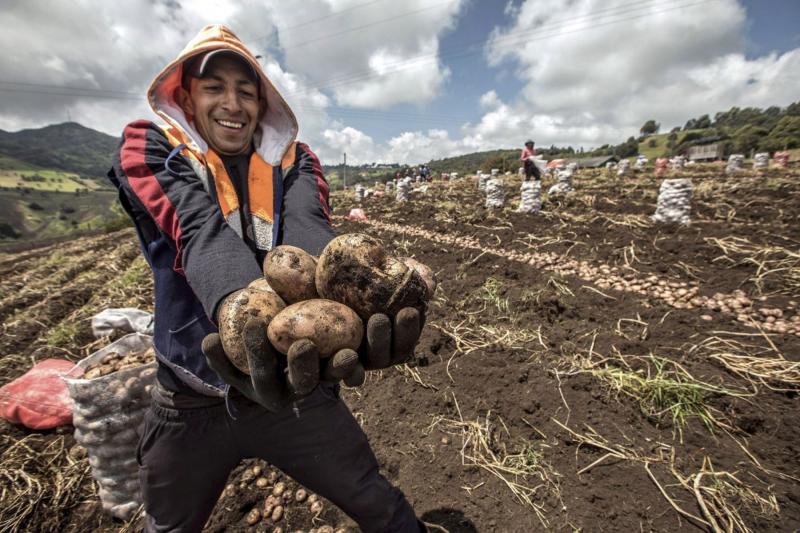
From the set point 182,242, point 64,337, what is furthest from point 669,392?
point 64,337

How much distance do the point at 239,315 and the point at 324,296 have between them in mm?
280

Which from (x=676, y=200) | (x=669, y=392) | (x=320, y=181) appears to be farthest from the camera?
(x=676, y=200)

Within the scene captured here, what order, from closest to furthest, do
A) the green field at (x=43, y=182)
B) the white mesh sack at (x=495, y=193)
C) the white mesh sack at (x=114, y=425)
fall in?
the white mesh sack at (x=114, y=425) → the white mesh sack at (x=495, y=193) → the green field at (x=43, y=182)

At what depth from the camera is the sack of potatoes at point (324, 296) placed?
1038 millimetres

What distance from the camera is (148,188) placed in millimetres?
1226

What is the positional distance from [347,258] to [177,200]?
650mm

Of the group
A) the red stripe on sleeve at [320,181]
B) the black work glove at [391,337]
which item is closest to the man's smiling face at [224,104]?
the red stripe on sleeve at [320,181]

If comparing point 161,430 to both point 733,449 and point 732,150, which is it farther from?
point 732,150

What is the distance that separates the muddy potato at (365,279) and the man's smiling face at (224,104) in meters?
0.81

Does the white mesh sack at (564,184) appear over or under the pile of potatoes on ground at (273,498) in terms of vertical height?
over

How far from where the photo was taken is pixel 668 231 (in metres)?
6.07

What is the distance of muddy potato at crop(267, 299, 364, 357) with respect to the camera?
1023mm

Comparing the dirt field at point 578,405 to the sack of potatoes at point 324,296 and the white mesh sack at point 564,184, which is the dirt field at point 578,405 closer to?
the sack of potatoes at point 324,296

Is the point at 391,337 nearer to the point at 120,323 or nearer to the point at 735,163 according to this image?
the point at 120,323
